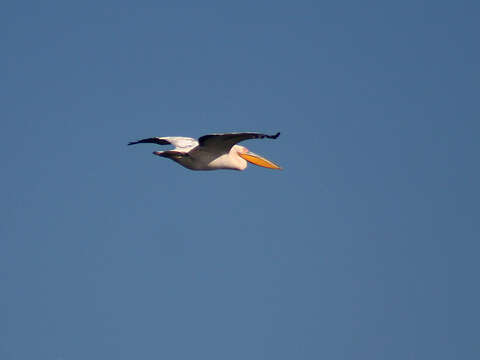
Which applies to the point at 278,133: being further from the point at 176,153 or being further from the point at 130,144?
the point at 130,144

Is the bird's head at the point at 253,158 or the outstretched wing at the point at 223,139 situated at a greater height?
the bird's head at the point at 253,158

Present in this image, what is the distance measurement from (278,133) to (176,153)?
3946mm

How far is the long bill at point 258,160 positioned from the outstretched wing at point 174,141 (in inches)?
127

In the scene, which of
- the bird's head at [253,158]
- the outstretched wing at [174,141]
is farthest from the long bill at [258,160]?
the outstretched wing at [174,141]

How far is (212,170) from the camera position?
24219 mm

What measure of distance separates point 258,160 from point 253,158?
0.20 m

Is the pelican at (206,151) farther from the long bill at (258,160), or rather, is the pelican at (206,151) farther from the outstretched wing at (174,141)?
the long bill at (258,160)

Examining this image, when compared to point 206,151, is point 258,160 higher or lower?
higher

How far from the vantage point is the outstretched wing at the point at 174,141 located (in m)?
24.2

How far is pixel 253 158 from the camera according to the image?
27688mm

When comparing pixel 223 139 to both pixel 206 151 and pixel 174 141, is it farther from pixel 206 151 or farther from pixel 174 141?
pixel 174 141

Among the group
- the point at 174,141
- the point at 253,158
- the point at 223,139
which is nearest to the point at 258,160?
the point at 253,158

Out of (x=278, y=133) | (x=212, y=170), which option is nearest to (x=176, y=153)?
(x=212, y=170)

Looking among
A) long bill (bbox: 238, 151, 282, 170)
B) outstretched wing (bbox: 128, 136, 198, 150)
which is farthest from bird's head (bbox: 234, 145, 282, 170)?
outstretched wing (bbox: 128, 136, 198, 150)
